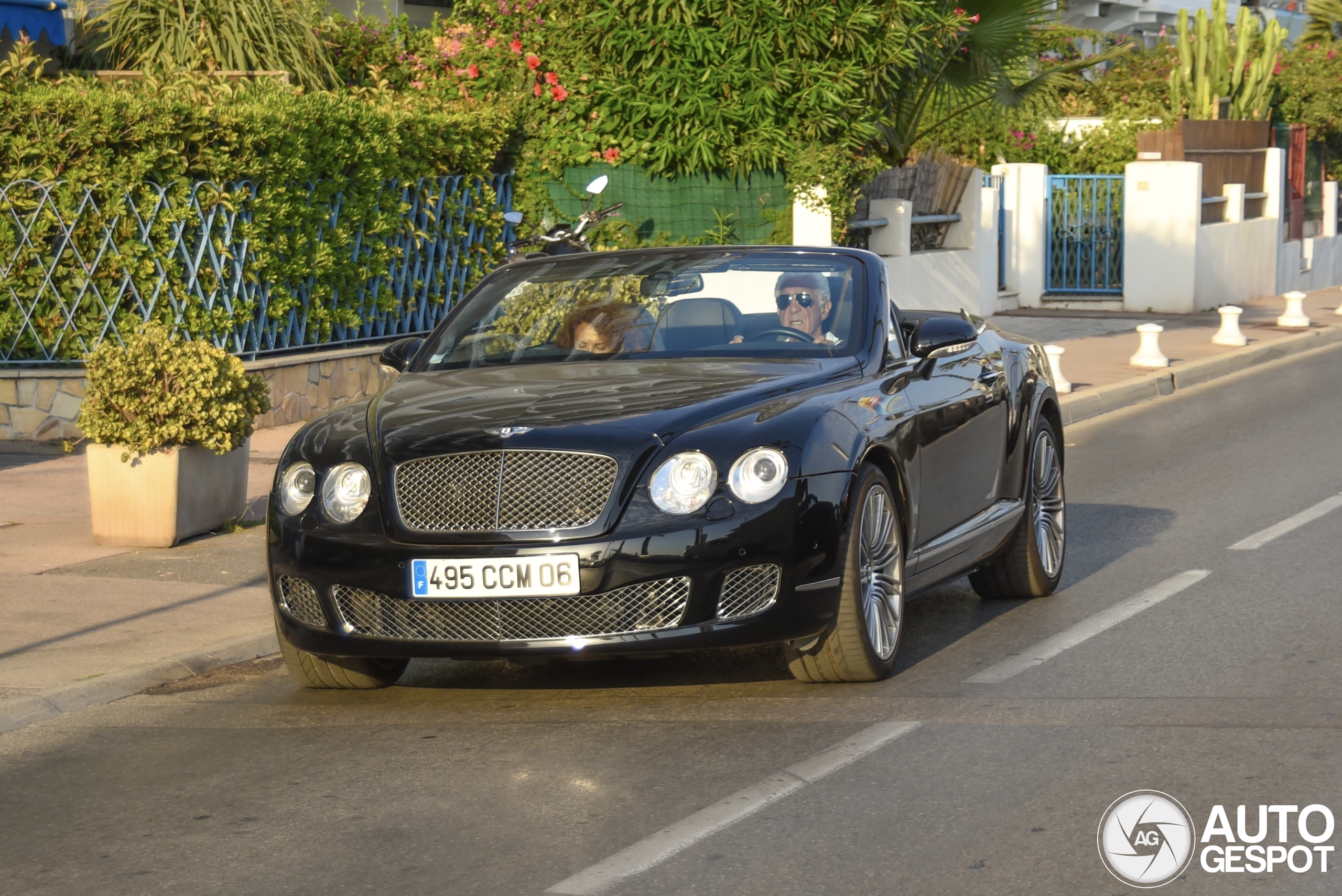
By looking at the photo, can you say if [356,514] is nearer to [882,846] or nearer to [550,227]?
[882,846]

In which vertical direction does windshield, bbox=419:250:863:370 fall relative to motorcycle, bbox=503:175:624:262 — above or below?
above

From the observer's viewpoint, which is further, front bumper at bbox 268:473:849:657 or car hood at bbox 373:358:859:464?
car hood at bbox 373:358:859:464

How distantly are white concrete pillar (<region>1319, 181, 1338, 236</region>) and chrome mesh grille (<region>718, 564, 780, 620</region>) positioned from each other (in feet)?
97.3

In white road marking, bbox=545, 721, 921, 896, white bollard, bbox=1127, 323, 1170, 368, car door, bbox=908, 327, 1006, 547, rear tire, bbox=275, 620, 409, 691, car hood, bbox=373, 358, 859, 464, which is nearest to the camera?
white road marking, bbox=545, 721, 921, 896

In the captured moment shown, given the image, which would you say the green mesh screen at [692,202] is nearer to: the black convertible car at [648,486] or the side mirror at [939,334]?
the black convertible car at [648,486]

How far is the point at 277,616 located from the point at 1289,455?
8671 millimetres

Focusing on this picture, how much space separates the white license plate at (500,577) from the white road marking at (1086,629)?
63.0 inches

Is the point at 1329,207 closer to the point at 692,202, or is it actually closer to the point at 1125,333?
the point at 1125,333

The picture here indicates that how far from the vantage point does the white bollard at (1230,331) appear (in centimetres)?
2134

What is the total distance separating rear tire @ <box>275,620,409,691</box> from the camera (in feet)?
22.0

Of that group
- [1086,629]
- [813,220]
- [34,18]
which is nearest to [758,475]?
[1086,629]

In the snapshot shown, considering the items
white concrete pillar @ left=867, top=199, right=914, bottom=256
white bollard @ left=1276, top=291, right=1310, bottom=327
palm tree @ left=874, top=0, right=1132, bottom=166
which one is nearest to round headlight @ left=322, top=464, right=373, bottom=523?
palm tree @ left=874, top=0, right=1132, bottom=166

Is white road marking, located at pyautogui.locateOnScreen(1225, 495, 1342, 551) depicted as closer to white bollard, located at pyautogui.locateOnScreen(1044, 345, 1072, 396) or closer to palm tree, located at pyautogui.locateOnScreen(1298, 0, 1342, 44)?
white bollard, located at pyautogui.locateOnScreen(1044, 345, 1072, 396)

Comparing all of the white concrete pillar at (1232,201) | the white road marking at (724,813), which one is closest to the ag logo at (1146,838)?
the white road marking at (724,813)
